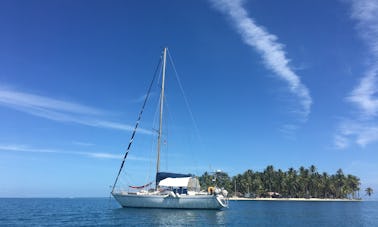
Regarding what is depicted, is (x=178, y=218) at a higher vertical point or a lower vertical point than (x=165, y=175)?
lower

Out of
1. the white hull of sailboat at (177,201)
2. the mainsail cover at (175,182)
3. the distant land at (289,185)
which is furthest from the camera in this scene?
the distant land at (289,185)

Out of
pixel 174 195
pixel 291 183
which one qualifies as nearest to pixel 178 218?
pixel 174 195

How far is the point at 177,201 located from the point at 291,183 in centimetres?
9194

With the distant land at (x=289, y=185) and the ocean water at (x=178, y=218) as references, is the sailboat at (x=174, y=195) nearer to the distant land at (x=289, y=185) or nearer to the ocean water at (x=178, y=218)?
the ocean water at (x=178, y=218)

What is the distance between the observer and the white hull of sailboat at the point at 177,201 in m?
50.5

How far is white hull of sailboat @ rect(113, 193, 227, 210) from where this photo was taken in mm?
50531

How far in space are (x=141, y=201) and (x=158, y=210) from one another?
3.03 meters

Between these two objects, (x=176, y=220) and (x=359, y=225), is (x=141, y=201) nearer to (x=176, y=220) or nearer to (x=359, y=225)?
(x=176, y=220)

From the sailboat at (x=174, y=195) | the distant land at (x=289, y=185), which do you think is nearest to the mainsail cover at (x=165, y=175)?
the sailboat at (x=174, y=195)

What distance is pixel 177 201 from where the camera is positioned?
1996 inches

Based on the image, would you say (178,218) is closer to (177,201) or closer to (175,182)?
(177,201)

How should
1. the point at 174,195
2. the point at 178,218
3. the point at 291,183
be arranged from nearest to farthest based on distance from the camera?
1. the point at 178,218
2. the point at 174,195
3. the point at 291,183

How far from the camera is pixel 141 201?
51844 millimetres

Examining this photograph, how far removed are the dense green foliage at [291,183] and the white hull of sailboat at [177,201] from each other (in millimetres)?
79499
